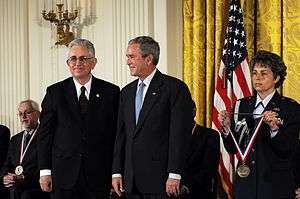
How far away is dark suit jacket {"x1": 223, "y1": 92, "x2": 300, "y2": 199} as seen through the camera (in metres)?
3.98

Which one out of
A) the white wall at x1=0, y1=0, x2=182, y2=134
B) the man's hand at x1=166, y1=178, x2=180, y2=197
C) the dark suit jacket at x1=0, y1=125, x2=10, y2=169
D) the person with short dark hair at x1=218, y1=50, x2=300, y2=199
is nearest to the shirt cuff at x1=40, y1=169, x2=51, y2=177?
the man's hand at x1=166, y1=178, x2=180, y2=197

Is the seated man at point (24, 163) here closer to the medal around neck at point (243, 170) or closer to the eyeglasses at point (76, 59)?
the eyeglasses at point (76, 59)

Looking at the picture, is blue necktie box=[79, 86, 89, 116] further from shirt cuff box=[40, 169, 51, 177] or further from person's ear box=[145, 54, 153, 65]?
person's ear box=[145, 54, 153, 65]

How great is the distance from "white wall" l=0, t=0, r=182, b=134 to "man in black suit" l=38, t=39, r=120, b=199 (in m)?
2.00

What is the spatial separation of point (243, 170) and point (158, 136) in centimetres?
59

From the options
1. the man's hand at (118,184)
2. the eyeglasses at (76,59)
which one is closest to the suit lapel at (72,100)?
the eyeglasses at (76,59)

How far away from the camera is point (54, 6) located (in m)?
7.57

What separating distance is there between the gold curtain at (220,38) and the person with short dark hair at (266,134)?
145 cm

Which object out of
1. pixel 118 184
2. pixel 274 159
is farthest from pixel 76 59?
pixel 274 159

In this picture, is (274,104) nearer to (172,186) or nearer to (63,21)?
(172,186)

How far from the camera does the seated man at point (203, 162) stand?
5.45 m

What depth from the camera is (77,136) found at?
4.45m

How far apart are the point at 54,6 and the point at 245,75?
9.53 ft

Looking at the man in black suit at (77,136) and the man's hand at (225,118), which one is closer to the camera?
the man's hand at (225,118)
